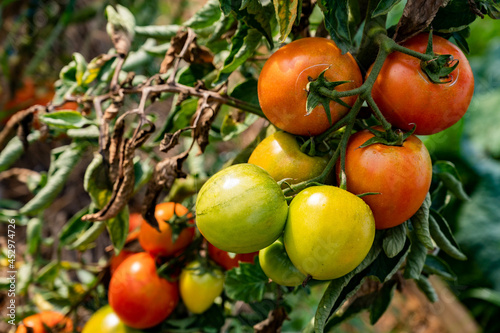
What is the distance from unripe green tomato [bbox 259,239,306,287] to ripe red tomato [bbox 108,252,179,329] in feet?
0.96

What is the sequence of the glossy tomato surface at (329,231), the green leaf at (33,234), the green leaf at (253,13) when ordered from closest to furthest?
the glossy tomato surface at (329,231) → the green leaf at (253,13) → the green leaf at (33,234)

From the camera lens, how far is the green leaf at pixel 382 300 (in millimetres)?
688

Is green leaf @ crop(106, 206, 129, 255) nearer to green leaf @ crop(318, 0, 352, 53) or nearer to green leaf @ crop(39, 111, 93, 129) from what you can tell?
green leaf @ crop(39, 111, 93, 129)

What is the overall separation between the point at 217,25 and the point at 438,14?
332mm

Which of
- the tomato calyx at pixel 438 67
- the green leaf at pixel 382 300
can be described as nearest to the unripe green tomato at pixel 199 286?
the green leaf at pixel 382 300

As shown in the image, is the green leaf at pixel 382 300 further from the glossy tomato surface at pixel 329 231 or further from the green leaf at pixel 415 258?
the glossy tomato surface at pixel 329 231

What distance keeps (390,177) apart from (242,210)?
6.6 inches

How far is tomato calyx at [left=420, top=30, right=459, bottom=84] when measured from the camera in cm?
44

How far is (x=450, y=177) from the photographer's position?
2.18 feet

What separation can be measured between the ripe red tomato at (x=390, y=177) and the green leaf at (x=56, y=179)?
579 millimetres

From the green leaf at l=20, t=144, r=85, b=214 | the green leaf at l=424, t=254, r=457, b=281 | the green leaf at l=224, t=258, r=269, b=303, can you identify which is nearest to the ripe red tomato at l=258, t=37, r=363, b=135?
the green leaf at l=224, t=258, r=269, b=303

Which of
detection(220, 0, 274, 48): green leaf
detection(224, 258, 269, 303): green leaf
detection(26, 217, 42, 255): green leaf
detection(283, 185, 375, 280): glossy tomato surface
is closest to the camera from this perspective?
detection(283, 185, 375, 280): glossy tomato surface

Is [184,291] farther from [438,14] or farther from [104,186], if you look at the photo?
[438,14]

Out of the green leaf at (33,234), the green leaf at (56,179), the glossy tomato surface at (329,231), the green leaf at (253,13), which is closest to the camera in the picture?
the glossy tomato surface at (329,231)
